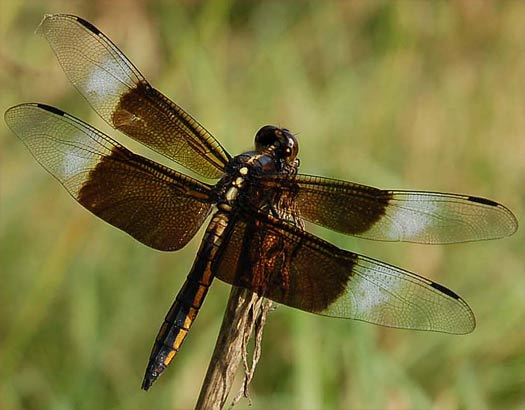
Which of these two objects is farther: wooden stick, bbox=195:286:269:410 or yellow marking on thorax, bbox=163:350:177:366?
yellow marking on thorax, bbox=163:350:177:366

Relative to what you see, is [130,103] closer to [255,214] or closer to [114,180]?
[114,180]

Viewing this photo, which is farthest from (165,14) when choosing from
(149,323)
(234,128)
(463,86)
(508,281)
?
(508,281)

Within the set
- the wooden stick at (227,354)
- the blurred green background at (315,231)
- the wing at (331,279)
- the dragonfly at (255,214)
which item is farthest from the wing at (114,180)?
the blurred green background at (315,231)

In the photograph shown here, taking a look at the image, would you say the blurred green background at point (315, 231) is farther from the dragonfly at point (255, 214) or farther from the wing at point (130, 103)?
the dragonfly at point (255, 214)

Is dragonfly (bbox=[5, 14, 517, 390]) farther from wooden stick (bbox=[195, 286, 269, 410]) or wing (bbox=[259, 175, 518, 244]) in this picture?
wooden stick (bbox=[195, 286, 269, 410])

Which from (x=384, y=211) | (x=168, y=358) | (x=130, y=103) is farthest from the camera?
(x=130, y=103)

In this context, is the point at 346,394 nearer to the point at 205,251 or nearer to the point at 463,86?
the point at 205,251

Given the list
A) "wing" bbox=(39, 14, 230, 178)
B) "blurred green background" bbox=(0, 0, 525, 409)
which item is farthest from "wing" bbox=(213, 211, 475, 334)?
"blurred green background" bbox=(0, 0, 525, 409)

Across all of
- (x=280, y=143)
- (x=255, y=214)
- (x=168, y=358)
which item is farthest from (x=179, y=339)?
(x=280, y=143)
